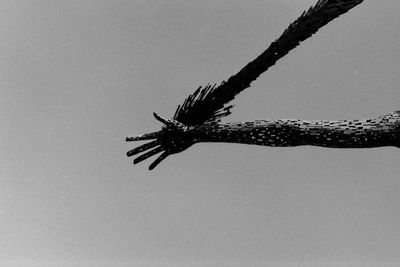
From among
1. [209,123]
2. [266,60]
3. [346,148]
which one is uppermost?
[266,60]

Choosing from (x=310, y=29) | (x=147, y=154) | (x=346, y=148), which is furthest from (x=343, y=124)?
(x=147, y=154)

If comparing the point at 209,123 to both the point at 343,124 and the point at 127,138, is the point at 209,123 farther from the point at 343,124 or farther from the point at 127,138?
the point at 343,124

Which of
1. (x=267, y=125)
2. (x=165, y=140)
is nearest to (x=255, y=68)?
(x=267, y=125)

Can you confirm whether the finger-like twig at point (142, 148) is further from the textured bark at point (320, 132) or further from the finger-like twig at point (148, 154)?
the textured bark at point (320, 132)

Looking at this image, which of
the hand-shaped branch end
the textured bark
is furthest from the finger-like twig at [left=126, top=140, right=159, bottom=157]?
the textured bark

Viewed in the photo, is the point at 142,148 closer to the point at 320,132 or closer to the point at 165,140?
the point at 165,140

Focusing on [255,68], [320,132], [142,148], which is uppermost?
[255,68]

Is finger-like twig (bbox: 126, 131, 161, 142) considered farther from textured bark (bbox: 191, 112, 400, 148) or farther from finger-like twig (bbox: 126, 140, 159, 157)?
textured bark (bbox: 191, 112, 400, 148)
